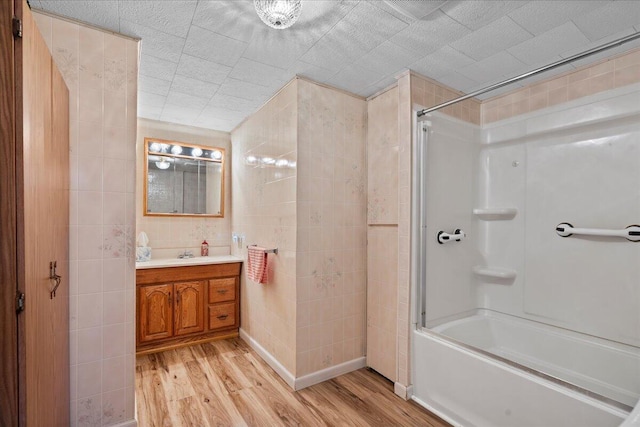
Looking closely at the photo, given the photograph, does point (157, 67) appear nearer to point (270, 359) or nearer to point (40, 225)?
point (40, 225)

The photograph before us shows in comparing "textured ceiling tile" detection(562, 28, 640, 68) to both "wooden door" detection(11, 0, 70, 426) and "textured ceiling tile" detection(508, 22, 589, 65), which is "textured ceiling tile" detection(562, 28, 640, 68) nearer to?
"textured ceiling tile" detection(508, 22, 589, 65)

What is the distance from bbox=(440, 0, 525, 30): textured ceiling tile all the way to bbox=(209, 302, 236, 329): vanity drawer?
3.01 m

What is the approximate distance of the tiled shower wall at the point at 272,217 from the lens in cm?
227

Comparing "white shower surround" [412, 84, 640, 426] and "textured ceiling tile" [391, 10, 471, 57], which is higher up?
"textured ceiling tile" [391, 10, 471, 57]

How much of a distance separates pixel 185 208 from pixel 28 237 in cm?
250

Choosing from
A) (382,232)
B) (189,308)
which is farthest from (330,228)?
(189,308)

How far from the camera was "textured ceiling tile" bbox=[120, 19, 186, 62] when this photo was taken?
164 cm

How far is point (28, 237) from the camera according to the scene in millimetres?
936

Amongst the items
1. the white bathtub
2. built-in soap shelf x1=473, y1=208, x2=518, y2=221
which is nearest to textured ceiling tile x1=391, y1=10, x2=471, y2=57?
built-in soap shelf x1=473, y1=208, x2=518, y2=221

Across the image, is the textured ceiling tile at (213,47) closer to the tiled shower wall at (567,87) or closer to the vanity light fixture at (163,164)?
the vanity light fixture at (163,164)

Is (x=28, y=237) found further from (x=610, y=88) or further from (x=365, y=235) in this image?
(x=610, y=88)

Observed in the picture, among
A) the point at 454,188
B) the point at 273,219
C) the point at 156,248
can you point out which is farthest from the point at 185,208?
the point at 454,188

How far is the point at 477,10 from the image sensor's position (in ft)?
4.85

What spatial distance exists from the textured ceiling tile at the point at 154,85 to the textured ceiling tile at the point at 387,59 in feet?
→ 4.82
